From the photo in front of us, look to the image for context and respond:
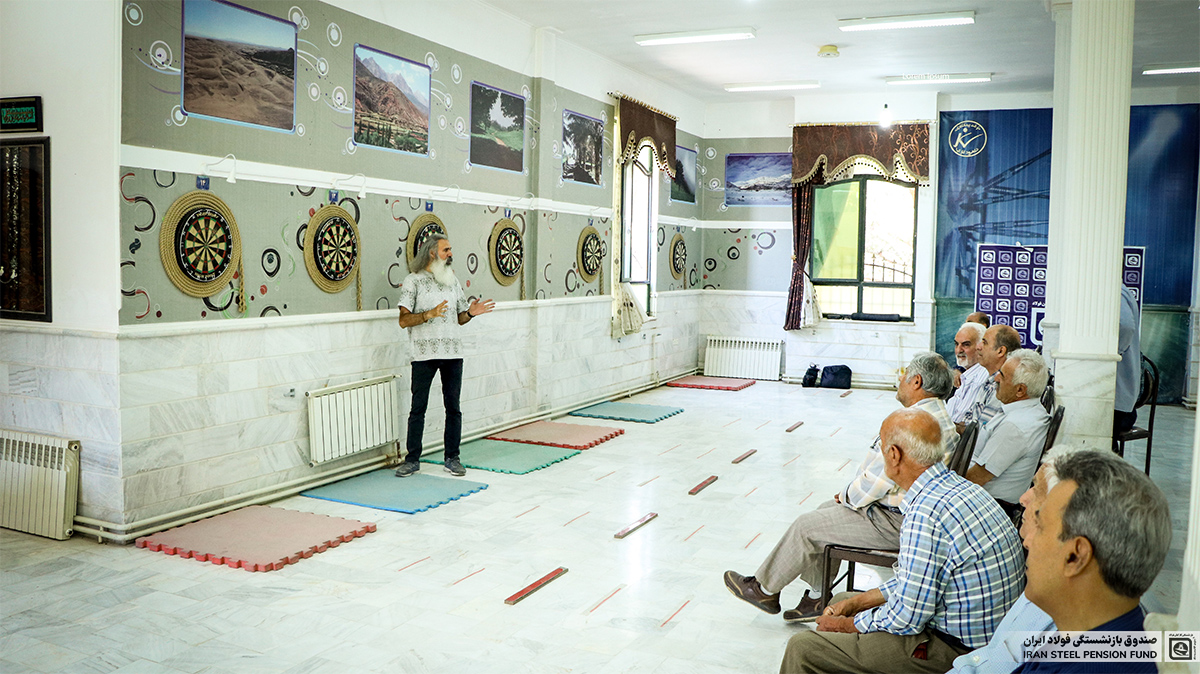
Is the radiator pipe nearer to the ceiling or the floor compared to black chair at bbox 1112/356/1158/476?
nearer to the floor

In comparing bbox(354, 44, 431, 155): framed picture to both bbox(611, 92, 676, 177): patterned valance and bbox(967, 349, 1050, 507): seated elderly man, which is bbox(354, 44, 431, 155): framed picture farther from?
bbox(967, 349, 1050, 507): seated elderly man

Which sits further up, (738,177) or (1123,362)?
(738,177)

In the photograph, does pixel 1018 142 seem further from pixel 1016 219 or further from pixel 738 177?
pixel 738 177

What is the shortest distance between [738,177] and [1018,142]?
367 centimetres

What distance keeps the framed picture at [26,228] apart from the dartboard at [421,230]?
2.55 metres

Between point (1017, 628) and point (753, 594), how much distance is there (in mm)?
1796

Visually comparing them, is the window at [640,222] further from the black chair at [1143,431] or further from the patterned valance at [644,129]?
the black chair at [1143,431]

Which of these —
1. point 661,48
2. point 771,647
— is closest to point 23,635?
point 771,647

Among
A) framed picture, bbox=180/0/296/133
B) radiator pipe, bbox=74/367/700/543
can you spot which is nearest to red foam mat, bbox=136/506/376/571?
radiator pipe, bbox=74/367/700/543

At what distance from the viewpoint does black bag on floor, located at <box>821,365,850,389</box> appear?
12008 millimetres

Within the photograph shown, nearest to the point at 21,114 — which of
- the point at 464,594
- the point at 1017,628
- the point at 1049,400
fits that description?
the point at 464,594

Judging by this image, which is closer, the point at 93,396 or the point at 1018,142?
the point at 93,396

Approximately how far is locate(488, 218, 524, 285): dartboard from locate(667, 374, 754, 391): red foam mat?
3.98m

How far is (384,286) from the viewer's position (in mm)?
6793
